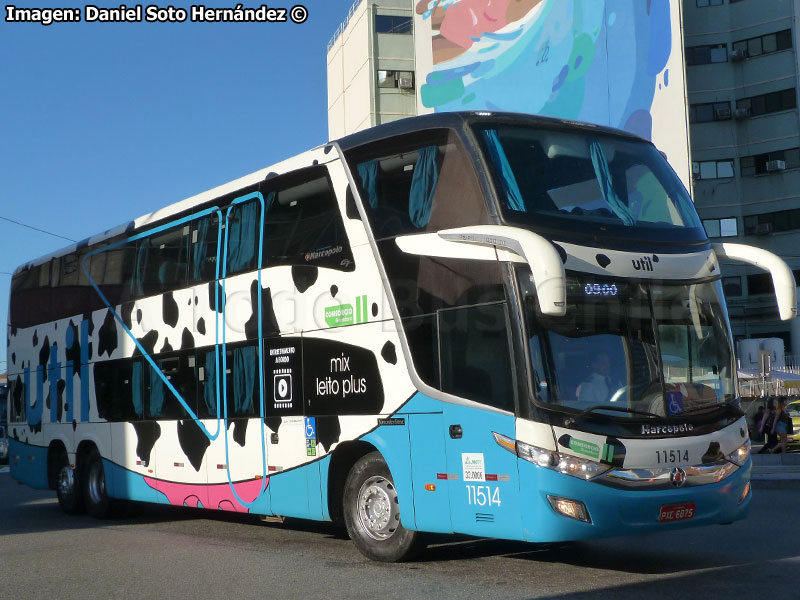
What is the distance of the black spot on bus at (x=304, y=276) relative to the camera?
1104 centimetres

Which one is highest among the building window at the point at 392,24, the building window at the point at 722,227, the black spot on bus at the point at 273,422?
the building window at the point at 392,24

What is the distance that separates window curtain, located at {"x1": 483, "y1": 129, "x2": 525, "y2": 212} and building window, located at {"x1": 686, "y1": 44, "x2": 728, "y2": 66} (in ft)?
152


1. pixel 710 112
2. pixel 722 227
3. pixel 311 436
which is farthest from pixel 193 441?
pixel 710 112

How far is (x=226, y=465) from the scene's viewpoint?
1266cm

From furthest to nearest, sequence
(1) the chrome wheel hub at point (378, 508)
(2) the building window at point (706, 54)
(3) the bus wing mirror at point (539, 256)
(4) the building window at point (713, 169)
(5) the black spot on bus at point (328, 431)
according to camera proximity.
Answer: (4) the building window at point (713, 169) → (2) the building window at point (706, 54) → (5) the black spot on bus at point (328, 431) → (1) the chrome wheel hub at point (378, 508) → (3) the bus wing mirror at point (539, 256)

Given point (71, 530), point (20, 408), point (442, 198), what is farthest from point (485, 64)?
point (442, 198)

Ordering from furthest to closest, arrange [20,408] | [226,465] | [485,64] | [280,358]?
[485,64], [20,408], [226,465], [280,358]

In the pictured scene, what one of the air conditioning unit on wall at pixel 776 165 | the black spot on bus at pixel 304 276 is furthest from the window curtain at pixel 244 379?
the air conditioning unit on wall at pixel 776 165

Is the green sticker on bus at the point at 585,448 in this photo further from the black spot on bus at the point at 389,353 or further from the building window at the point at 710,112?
the building window at the point at 710,112

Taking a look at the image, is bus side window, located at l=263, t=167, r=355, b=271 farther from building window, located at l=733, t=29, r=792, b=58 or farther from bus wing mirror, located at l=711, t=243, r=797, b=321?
building window, located at l=733, t=29, r=792, b=58

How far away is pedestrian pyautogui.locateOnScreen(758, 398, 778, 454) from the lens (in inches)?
965

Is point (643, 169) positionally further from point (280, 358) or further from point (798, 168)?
point (798, 168)

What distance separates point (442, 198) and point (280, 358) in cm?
330

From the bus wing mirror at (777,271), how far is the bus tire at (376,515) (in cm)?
390
